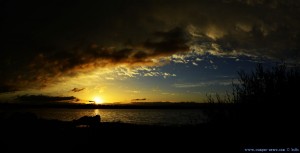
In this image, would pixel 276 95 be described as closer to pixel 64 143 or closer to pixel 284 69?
pixel 284 69

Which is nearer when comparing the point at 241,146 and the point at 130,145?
the point at 241,146

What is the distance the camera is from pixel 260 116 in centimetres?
1133

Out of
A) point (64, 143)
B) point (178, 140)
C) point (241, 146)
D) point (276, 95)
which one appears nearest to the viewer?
point (241, 146)

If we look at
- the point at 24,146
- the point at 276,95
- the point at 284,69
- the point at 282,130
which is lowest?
the point at 24,146

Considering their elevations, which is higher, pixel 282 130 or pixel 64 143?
pixel 282 130

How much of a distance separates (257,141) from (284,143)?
1131 mm

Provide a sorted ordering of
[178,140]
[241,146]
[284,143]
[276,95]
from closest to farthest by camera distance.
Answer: [284,143], [241,146], [276,95], [178,140]

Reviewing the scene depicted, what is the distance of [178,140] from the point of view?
14305 millimetres

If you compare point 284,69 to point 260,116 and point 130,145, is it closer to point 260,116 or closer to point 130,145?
point 260,116

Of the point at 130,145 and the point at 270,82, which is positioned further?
the point at 130,145

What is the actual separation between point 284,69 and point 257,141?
344 centimetres

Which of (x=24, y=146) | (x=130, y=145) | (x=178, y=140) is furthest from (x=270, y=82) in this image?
(x=24, y=146)

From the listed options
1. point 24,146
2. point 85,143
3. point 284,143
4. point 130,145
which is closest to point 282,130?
point 284,143

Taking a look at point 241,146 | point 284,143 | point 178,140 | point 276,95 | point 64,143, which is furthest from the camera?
point 64,143
